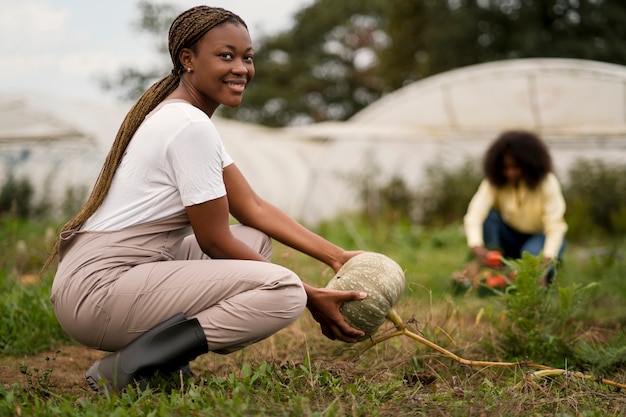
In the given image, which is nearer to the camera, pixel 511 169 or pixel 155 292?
pixel 155 292

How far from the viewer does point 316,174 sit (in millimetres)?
13086

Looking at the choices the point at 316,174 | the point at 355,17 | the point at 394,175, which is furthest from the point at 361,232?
the point at 355,17

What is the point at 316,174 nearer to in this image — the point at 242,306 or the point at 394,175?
the point at 394,175

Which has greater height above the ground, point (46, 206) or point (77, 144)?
point (77, 144)

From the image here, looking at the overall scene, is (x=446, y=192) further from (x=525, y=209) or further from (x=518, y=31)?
(x=518, y=31)

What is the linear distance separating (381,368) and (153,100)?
5.14 feet

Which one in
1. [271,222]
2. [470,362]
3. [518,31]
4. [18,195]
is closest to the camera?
[470,362]

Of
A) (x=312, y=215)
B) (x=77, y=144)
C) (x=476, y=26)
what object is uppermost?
(x=476, y=26)

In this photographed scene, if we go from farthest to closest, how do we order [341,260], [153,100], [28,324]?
1. [28,324]
2. [341,260]
3. [153,100]

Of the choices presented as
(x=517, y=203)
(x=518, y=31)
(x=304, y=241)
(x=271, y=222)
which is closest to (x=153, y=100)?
(x=271, y=222)

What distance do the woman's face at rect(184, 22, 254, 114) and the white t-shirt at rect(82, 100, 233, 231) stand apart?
0.15 meters

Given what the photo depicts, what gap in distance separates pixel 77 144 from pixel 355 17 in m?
20.4

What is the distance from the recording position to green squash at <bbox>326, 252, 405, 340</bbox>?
Result: 3.18 metres

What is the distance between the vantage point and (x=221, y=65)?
9.80 feet
